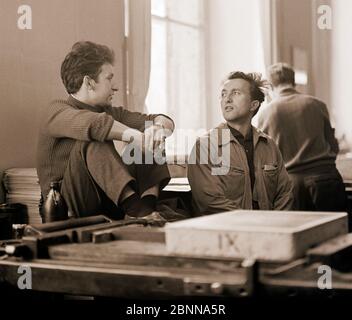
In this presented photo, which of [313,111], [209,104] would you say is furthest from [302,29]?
[313,111]

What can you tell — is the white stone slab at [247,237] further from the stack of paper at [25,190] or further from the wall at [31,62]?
the wall at [31,62]

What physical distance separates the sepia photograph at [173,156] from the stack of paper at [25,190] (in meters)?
0.01

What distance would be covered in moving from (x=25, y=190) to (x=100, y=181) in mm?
940

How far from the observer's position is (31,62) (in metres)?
4.34

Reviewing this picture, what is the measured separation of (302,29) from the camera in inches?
259

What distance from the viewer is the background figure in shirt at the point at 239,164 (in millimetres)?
3363

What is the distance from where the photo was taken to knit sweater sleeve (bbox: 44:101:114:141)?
129 inches

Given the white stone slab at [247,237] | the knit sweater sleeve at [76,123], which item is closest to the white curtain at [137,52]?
the knit sweater sleeve at [76,123]

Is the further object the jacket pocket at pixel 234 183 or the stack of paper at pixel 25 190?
the stack of paper at pixel 25 190

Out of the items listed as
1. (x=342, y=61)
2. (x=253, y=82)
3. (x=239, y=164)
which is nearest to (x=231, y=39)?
(x=342, y=61)

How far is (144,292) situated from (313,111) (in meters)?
3.51

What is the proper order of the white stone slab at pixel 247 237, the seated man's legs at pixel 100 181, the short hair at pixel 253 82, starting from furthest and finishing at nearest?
the short hair at pixel 253 82, the seated man's legs at pixel 100 181, the white stone slab at pixel 247 237

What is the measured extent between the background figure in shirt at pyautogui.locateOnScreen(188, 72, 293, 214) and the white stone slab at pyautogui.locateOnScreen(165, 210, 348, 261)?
5.19ft

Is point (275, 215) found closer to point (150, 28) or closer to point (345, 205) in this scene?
point (345, 205)
